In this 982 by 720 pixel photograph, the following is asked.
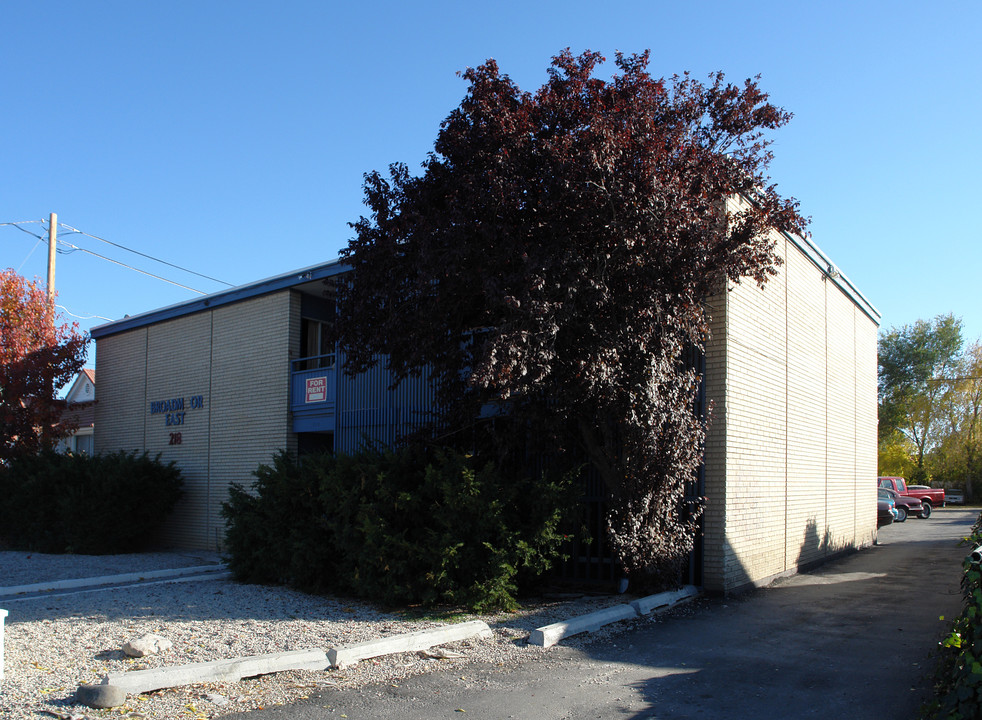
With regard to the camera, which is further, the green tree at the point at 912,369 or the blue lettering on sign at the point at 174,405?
the green tree at the point at 912,369

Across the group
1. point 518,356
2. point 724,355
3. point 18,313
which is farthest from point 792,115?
point 18,313

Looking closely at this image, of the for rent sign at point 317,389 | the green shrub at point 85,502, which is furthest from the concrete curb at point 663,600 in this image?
the green shrub at point 85,502

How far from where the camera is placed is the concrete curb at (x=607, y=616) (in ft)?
26.6

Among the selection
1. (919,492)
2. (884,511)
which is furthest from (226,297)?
(919,492)

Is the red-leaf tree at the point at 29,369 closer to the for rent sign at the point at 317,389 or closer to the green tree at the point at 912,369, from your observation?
the for rent sign at the point at 317,389

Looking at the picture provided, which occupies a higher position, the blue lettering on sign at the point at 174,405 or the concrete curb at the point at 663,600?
the blue lettering on sign at the point at 174,405

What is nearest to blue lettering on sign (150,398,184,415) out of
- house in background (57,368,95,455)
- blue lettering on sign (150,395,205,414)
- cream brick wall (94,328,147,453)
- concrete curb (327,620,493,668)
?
blue lettering on sign (150,395,205,414)

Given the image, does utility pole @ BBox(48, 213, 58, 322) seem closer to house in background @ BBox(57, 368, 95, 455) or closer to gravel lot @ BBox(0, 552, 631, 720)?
house in background @ BBox(57, 368, 95, 455)

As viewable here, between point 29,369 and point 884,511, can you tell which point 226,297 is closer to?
point 29,369

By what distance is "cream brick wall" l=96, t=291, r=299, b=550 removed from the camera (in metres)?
17.9

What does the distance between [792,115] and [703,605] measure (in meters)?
6.62

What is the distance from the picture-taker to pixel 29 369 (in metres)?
20.8

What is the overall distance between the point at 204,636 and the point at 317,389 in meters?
9.12

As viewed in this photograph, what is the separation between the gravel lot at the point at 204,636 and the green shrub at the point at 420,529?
386mm
